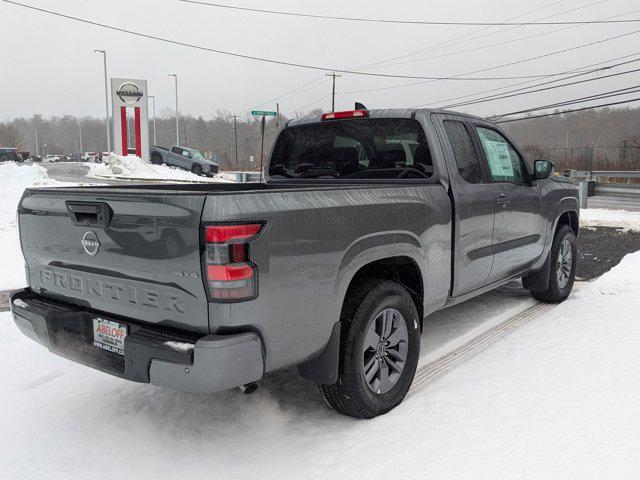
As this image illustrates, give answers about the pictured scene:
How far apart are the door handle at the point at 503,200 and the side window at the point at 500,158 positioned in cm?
15

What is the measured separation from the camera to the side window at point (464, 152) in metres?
4.21

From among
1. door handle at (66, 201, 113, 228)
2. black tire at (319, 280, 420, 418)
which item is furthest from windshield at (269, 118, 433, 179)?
door handle at (66, 201, 113, 228)

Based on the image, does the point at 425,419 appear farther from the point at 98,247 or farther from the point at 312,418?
the point at 98,247

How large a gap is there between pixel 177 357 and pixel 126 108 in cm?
4504

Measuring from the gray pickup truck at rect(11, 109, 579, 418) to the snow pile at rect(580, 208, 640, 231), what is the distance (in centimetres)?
898

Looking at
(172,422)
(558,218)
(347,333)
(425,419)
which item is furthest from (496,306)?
(172,422)

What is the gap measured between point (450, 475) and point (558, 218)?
3.72 m

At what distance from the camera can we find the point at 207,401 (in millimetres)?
3568

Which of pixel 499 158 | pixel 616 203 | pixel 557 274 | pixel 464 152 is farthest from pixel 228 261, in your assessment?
pixel 616 203

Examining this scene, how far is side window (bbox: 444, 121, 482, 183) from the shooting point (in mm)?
4207

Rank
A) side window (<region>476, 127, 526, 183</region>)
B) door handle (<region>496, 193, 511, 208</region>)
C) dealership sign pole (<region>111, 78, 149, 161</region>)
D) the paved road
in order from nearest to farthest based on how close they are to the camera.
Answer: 1. door handle (<region>496, 193, 511, 208</region>)
2. side window (<region>476, 127, 526, 183</region>)
3. the paved road
4. dealership sign pole (<region>111, 78, 149, 161</region>)

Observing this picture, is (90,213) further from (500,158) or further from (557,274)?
(557,274)

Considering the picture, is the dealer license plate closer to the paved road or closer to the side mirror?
the side mirror

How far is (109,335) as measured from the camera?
286cm
